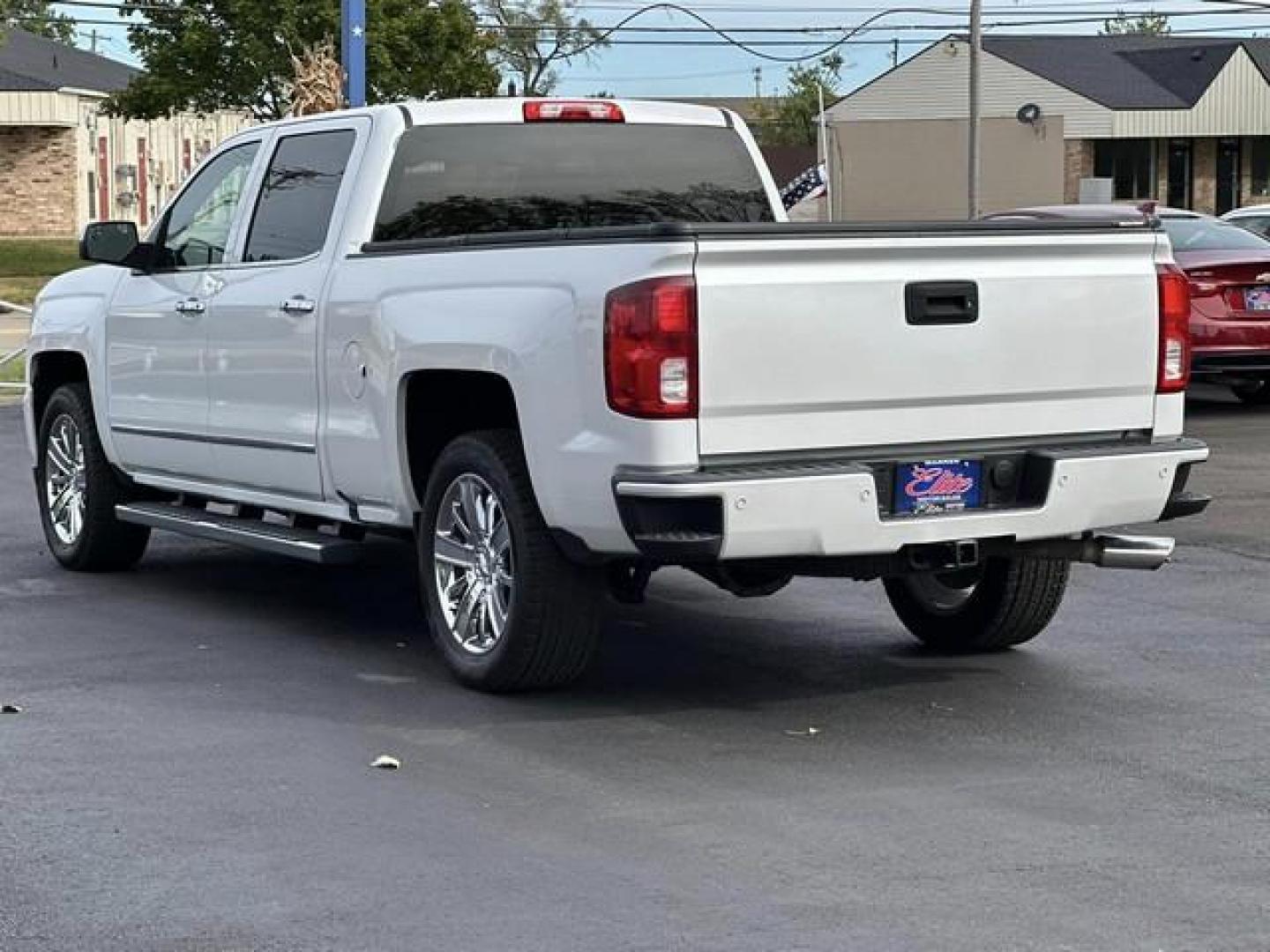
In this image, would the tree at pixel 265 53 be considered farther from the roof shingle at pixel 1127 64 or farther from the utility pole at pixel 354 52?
the utility pole at pixel 354 52

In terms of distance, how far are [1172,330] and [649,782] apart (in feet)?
8.35

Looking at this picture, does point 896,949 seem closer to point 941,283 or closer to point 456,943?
point 456,943

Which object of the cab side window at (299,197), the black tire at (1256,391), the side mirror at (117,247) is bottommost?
the black tire at (1256,391)

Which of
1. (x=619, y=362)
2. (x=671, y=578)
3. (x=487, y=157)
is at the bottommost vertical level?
(x=671, y=578)

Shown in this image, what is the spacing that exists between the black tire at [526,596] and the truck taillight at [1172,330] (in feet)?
6.71

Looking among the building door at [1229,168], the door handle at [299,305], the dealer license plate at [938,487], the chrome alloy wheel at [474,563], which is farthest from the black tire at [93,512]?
the building door at [1229,168]

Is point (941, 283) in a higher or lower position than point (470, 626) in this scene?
higher

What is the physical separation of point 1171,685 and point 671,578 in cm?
314

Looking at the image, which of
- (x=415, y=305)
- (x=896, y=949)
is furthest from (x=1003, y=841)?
(x=415, y=305)

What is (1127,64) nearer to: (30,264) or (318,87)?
(30,264)

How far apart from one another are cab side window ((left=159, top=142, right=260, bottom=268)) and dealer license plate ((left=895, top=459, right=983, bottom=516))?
365cm

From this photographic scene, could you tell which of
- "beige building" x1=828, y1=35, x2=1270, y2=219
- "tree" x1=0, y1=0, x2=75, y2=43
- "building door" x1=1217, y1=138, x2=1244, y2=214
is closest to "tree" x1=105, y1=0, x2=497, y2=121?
"beige building" x1=828, y1=35, x2=1270, y2=219

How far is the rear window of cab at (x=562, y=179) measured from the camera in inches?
362

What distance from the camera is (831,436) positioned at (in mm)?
7438
